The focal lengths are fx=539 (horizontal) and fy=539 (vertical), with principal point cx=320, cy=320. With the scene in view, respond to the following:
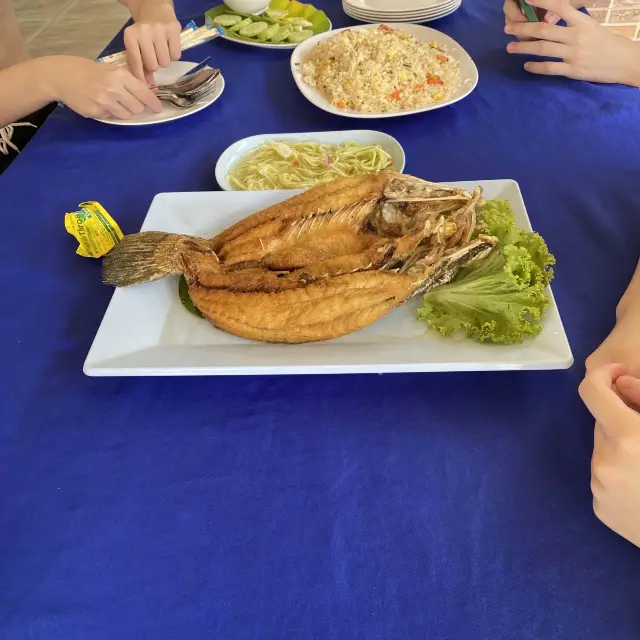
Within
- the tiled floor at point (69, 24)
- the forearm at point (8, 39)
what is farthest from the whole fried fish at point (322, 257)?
the tiled floor at point (69, 24)

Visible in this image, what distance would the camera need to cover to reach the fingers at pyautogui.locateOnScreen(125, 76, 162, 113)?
6.68ft

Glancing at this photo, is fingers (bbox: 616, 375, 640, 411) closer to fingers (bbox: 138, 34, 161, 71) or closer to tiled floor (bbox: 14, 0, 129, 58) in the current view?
fingers (bbox: 138, 34, 161, 71)

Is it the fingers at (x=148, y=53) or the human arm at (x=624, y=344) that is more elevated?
the fingers at (x=148, y=53)

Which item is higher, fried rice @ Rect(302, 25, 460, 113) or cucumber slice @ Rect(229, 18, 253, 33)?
cucumber slice @ Rect(229, 18, 253, 33)

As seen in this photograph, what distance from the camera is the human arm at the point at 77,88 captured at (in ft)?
6.64

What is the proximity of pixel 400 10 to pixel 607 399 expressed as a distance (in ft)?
7.85

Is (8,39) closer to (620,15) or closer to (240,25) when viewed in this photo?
(240,25)

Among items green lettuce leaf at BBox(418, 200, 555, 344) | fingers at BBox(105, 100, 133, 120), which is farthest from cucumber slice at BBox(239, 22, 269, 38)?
green lettuce leaf at BBox(418, 200, 555, 344)

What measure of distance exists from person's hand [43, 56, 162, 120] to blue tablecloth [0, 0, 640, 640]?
2.21 feet

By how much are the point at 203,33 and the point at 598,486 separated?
2.56m

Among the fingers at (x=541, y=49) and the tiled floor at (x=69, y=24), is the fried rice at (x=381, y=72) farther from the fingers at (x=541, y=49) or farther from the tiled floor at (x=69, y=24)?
the tiled floor at (x=69, y=24)

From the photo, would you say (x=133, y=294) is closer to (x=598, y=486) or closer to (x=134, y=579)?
(x=134, y=579)

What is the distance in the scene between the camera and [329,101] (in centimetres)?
213

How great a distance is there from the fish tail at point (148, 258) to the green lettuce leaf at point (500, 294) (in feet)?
2.12
